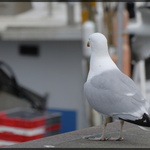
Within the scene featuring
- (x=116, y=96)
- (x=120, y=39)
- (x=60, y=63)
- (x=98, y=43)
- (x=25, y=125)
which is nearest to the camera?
(x=116, y=96)

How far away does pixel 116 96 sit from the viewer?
3.83 m

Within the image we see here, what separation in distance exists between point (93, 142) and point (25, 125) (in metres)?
4.81

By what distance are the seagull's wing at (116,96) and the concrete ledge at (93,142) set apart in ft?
0.60

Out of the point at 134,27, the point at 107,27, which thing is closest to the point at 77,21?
the point at 107,27

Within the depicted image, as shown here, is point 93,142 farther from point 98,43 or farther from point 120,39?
point 120,39

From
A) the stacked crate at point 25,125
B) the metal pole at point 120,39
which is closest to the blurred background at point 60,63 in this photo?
the stacked crate at point 25,125

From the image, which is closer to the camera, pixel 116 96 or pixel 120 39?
pixel 116 96

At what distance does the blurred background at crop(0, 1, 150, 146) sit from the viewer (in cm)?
918

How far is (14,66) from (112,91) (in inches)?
258

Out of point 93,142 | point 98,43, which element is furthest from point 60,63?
point 93,142

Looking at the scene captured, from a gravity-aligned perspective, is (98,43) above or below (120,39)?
below

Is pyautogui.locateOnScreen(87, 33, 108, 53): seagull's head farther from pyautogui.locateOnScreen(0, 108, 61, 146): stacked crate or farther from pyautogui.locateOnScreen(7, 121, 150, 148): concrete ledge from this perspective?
pyautogui.locateOnScreen(0, 108, 61, 146): stacked crate

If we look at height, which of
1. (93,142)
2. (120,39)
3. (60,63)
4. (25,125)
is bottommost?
(25,125)

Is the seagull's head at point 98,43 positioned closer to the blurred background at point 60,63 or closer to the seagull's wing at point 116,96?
the seagull's wing at point 116,96
